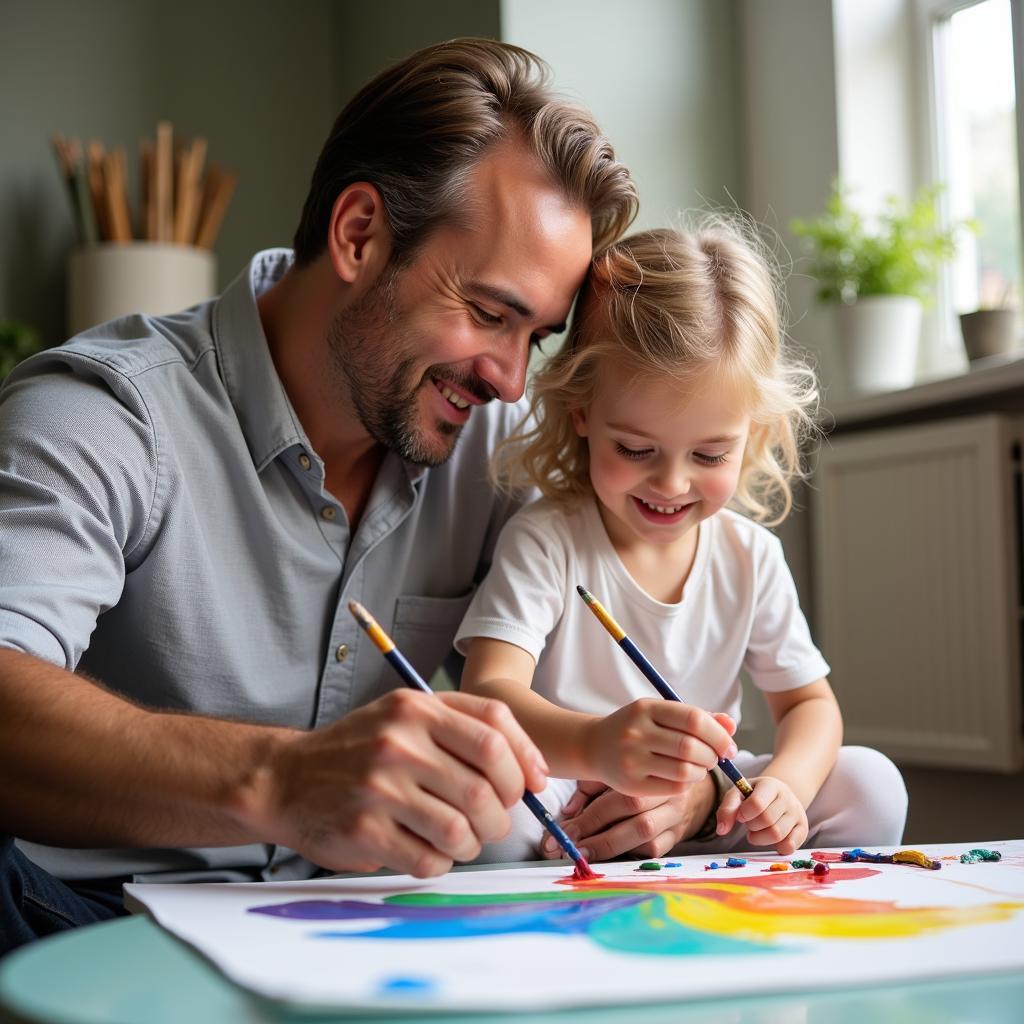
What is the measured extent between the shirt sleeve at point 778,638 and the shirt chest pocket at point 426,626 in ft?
1.19

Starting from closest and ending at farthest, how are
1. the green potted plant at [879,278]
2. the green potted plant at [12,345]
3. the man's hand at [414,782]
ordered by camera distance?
the man's hand at [414,782]
the green potted plant at [879,278]
the green potted plant at [12,345]

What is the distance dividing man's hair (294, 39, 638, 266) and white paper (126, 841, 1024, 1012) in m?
0.85

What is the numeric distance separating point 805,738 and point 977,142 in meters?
2.03

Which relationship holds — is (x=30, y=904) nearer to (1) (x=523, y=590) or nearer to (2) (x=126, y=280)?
(1) (x=523, y=590)

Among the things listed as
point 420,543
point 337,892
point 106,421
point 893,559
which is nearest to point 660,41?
point 893,559

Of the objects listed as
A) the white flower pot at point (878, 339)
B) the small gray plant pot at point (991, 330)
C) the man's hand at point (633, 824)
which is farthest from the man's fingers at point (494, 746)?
the white flower pot at point (878, 339)

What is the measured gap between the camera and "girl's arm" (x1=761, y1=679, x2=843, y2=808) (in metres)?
1.28

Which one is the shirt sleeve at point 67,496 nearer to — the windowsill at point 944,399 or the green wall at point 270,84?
the windowsill at point 944,399

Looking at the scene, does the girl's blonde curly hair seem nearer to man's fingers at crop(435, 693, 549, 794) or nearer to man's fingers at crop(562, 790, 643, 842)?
man's fingers at crop(562, 790, 643, 842)

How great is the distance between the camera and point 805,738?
1369 mm

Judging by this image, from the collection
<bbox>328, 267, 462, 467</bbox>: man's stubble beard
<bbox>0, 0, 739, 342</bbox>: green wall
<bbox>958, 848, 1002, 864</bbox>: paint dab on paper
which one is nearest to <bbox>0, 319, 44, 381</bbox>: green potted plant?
<bbox>0, 0, 739, 342</bbox>: green wall

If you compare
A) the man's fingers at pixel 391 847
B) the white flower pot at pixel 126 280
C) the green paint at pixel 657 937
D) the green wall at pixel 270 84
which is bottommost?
the green paint at pixel 657 937

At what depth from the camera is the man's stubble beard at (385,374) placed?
1434 mm

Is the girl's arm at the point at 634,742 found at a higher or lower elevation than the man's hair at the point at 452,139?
lower
